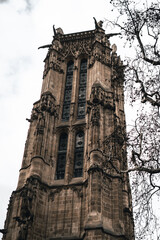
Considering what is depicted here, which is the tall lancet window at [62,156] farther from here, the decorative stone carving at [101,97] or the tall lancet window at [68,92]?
the decorative stone carving at [101,97]

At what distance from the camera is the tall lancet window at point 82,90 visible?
86.9ft

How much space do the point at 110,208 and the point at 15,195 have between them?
5828 millimetres

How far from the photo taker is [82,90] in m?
28.5

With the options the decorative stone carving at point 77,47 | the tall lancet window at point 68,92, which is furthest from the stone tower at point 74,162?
the decorative stone carving at point 77,47

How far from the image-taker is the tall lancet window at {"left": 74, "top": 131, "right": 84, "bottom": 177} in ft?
72.4

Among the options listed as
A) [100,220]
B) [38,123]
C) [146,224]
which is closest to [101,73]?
[38,123]

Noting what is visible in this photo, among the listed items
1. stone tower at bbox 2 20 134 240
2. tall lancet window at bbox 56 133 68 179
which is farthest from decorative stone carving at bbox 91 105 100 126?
tall lancet window at bbox 56 133 68 179

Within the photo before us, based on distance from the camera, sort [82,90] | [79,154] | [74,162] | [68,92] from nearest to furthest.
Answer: [74,162], [79,154], [82,90], [68,92]

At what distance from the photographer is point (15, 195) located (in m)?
21.0

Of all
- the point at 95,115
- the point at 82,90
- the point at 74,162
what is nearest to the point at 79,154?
the point at 74,162

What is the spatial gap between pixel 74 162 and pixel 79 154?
67 cm

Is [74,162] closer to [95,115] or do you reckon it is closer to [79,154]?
[79,154]

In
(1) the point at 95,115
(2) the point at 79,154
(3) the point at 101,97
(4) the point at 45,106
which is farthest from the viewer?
(4) the point at 45,106

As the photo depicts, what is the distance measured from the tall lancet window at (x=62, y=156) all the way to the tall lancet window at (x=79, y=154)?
754mm
